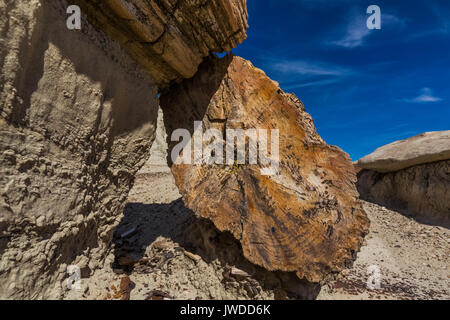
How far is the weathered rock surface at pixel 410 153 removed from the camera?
495 cm

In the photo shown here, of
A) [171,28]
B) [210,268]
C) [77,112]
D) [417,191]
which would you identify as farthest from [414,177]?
[77,112]

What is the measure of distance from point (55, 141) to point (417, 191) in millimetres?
7029

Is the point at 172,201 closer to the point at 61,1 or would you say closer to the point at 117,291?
the point at 117,291

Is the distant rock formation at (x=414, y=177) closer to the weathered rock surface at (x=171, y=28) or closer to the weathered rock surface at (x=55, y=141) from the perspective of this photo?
the weathered rock surface at (x=171, y=28)

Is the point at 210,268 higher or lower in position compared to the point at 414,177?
lower

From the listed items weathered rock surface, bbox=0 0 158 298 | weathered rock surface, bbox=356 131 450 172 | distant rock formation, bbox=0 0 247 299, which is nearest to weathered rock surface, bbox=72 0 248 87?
distant rock formation, bbox=0 0 247 299

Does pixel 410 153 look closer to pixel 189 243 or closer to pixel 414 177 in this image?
pixel 414 177

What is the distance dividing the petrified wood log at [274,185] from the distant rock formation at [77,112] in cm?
42

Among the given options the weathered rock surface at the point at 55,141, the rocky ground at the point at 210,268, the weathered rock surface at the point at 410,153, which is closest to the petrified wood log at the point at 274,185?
the rocky ground at the point at 210,268

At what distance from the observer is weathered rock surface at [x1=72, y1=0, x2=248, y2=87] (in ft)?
5.44

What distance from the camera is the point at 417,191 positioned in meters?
5.35

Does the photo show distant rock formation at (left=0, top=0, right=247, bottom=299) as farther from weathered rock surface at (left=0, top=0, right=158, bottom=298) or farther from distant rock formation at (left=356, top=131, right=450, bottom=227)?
distant rock formation at (left=356, top=131, right=450, bottom=227)

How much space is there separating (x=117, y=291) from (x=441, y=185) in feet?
21.6
